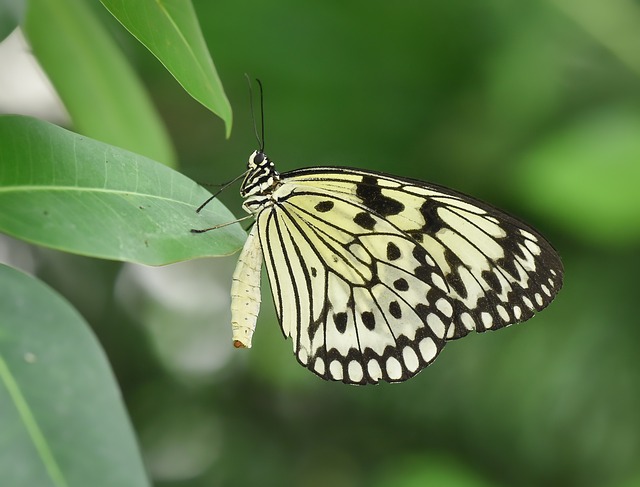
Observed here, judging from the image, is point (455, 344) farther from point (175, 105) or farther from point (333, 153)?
point (175, 105)

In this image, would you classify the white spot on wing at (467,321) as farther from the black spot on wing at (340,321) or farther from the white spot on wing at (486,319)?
the black spot on wing at (340,321)

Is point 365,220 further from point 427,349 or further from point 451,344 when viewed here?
point 451,344

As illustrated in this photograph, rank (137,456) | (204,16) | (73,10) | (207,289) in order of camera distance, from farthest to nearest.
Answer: (207,289)
(204,16)
(73,10)
(137,456)

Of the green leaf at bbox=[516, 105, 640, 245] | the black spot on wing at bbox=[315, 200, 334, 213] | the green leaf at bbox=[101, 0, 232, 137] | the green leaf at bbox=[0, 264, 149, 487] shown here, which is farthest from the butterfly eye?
the green leaf at bbox=[516, 105, 640, 245]

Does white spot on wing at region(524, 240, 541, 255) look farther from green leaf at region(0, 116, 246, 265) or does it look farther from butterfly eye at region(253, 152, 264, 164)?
green leaf at region(0, 116, 246, 265)

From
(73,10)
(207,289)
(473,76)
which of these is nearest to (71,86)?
(73,10)

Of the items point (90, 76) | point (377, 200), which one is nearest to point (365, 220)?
point (377, 200)
